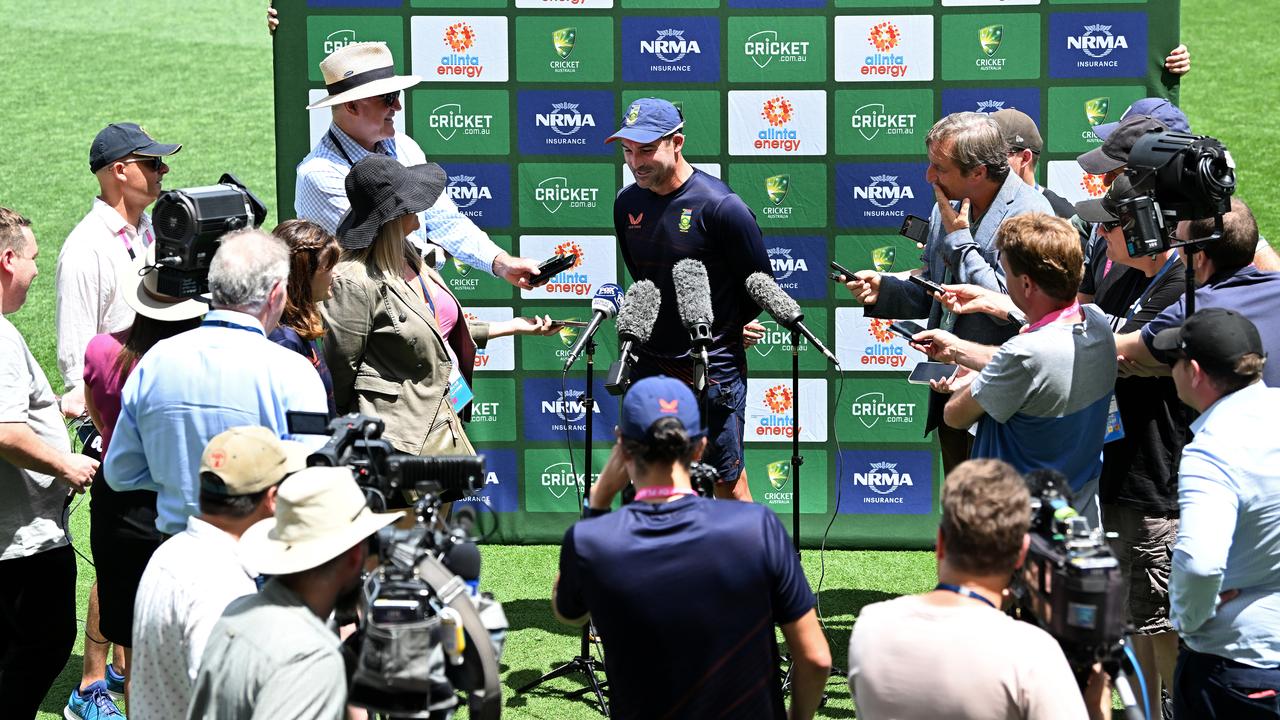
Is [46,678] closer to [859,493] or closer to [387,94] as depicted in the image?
[387,94]

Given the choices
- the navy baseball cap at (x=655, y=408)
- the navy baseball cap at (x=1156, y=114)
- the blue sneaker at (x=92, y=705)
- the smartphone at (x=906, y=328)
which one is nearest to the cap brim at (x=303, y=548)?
the navy baseball cap at (x=655, y=408)

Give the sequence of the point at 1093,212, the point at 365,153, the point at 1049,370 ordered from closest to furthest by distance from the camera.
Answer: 1. the point at 1049,370
2. the point at 1093,212
3. the point at 365,153

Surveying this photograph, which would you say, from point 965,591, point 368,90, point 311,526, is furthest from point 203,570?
point 368,90

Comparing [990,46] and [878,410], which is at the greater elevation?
[990,46]

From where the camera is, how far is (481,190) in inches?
264

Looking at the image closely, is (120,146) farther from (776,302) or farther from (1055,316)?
(1055,316)

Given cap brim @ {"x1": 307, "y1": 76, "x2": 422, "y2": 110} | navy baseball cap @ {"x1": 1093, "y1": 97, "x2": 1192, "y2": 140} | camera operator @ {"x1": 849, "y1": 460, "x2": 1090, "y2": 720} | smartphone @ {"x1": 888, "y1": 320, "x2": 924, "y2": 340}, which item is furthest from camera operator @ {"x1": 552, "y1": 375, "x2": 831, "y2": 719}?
navy baseball cap @ {"x1": 1093, "y1": 97, "x2": 1192, "y2": 140}

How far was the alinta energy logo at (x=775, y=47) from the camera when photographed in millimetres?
6520

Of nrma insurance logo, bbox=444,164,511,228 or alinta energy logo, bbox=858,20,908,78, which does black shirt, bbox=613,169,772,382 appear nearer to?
nrma insurance logo, bbox=444,164,511,228

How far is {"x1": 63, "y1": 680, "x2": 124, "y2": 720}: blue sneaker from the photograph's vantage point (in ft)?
16.0

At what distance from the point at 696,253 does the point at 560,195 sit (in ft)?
5.30

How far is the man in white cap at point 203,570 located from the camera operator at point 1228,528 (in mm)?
2065

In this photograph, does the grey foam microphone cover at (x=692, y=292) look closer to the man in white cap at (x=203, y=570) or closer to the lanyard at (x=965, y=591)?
the man in white cap at (x=203, y=570)

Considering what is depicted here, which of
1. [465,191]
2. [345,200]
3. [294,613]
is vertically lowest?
[294,613]
